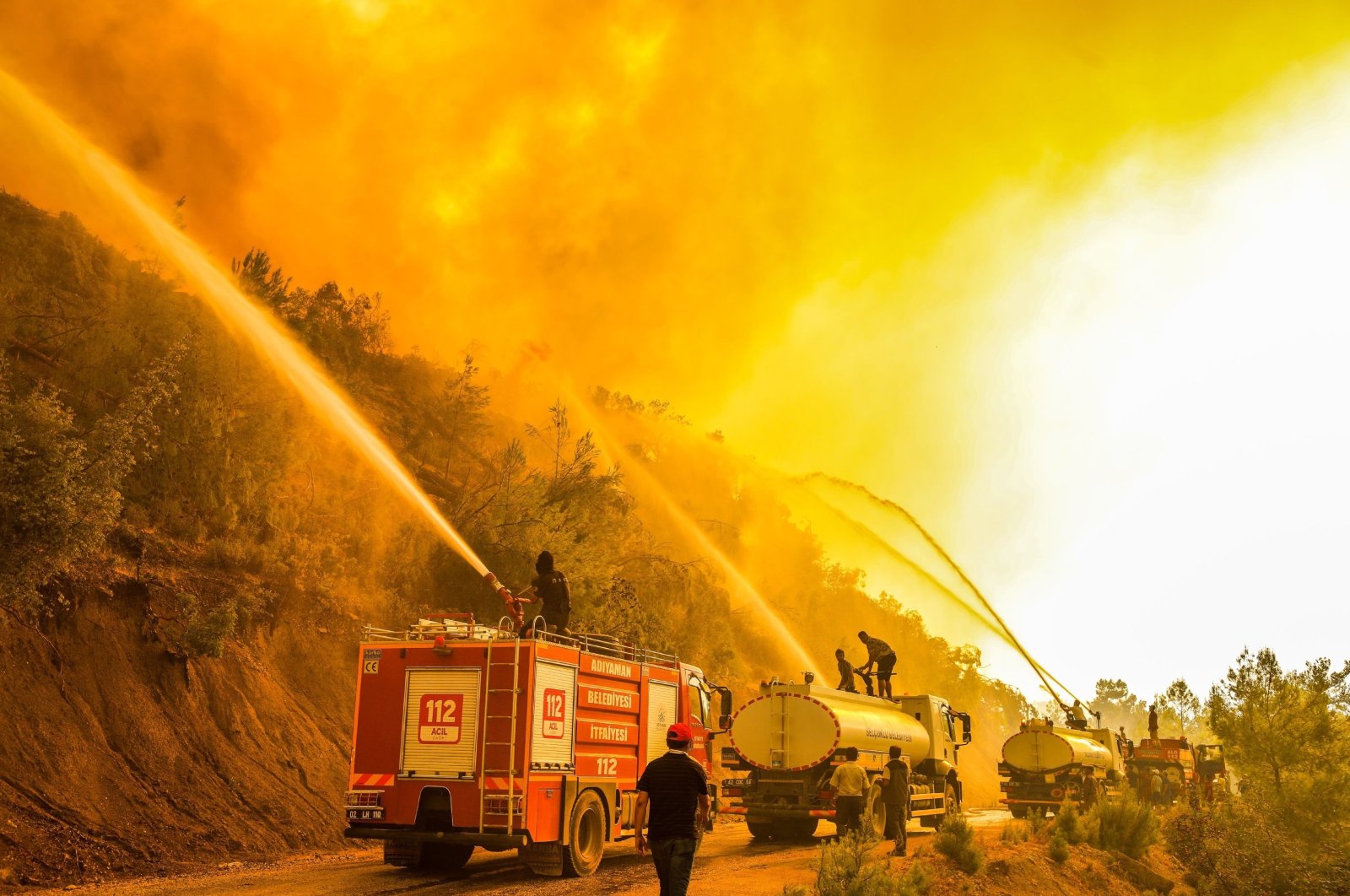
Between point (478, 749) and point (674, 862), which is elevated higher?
point (478, 749)

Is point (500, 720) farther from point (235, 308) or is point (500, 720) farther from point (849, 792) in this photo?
point (235, 308)

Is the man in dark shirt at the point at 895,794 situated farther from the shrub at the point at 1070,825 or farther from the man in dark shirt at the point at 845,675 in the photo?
the shrub at the point at 1070,825

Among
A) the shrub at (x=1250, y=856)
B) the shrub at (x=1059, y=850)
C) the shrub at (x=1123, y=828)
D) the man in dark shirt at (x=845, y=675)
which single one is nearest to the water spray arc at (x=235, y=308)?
the man in dark shirt at (x=845, y=675)

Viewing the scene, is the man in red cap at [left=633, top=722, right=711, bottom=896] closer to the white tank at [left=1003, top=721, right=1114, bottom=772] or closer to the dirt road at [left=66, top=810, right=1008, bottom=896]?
the dirt road at [left=66, top=810, right=1008, bottom=896]

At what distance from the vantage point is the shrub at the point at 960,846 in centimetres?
1670

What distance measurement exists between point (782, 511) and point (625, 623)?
34.1 meters

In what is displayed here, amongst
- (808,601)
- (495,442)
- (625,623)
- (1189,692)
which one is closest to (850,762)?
(625,623)

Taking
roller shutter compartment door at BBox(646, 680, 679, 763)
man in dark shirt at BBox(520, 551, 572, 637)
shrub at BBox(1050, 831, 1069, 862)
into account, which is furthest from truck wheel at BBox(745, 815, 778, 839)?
man in dark shirt at BBox(520, 551, 572, 637)

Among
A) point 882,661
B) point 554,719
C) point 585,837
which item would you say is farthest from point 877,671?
point 554,719

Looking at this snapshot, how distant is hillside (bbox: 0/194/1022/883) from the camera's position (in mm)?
15992

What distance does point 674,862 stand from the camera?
9.76m

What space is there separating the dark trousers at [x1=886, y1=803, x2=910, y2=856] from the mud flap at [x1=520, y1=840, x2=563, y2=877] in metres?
7.41

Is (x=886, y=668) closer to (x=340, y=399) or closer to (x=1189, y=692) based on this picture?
(x=340, y=399)

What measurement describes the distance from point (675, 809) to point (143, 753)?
11.5 metres
